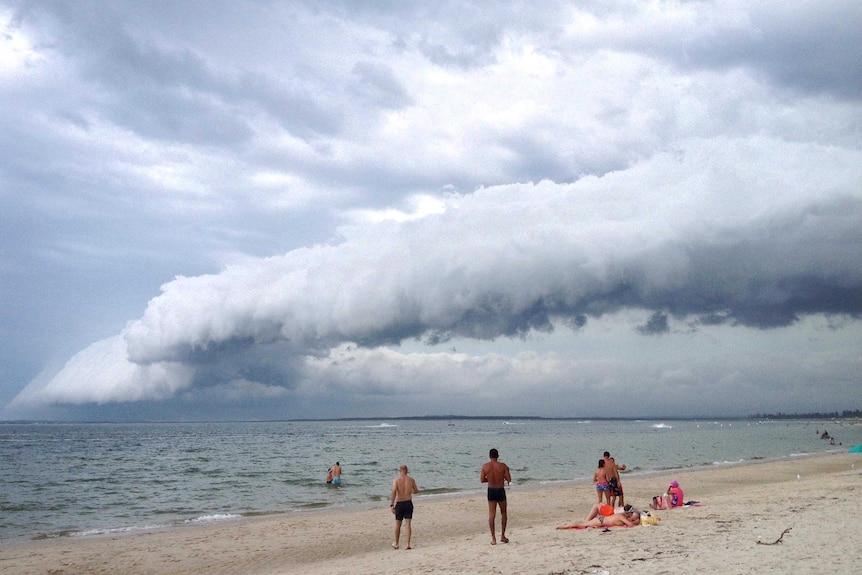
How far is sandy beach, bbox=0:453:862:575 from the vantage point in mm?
12188

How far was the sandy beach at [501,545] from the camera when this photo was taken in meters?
12.2

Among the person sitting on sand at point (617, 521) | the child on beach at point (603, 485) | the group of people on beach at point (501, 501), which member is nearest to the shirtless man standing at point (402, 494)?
the group of people on beach at point (501, 501)

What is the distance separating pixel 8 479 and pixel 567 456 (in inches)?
1806

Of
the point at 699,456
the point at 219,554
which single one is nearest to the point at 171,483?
the point at 219,554

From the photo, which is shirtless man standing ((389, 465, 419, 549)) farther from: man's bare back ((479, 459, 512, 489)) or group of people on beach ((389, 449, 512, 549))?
man's bare back ((479, 459, 512, 489))

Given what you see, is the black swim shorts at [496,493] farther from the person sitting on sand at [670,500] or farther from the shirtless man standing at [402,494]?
the person sitting on sand at [670,500]

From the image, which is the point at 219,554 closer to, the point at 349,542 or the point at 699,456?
the point at 349,542

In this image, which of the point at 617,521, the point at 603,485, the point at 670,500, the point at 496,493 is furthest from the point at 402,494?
the point at 670,500

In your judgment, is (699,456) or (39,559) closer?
(39,559)

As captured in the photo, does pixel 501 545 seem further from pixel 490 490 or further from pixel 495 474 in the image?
pixel 495 474

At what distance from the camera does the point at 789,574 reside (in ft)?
33.7

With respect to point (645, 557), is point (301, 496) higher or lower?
lower

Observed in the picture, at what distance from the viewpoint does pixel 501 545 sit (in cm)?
1606

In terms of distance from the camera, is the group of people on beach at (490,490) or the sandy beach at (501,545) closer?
the sandy beach at (501,545)
